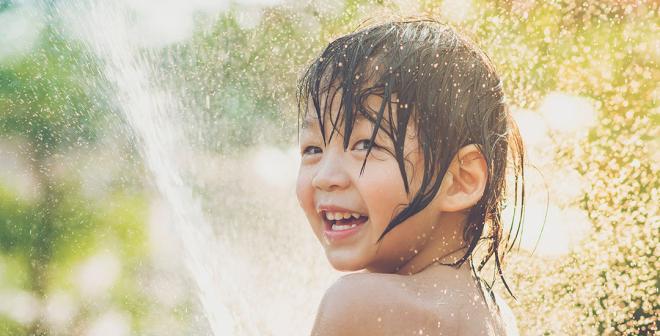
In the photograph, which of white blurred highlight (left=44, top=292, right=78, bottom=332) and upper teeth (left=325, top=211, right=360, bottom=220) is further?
white blurred highlight (left=44, top=292, right=78, bottom=332)

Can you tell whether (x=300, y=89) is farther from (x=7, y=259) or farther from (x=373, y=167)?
(x=7, y=259)

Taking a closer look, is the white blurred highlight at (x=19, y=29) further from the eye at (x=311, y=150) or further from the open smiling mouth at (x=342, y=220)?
the open smiling mouth at (x=342, y=220)

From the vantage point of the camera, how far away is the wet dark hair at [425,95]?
204cm

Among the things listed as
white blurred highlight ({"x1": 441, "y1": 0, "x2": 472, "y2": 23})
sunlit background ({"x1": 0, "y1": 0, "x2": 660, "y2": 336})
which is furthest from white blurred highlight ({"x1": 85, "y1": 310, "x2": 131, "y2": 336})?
white blurred highlight ({"x1": 441, "y1": 0, "x2": 472, "y2": 23})

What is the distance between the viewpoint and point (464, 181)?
2.13m

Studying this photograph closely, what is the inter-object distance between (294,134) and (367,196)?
12.7ft

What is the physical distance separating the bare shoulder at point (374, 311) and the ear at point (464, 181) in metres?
0.32

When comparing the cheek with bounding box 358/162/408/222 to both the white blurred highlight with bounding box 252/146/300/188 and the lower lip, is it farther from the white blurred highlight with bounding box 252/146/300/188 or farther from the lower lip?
the white blurred highlight with bounding box 252/146/300/188

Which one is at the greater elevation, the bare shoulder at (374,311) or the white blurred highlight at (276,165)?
the white blurred highlight at (276,165)

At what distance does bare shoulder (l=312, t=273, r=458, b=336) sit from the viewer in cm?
184

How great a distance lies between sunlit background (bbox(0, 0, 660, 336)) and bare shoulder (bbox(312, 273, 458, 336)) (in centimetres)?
133

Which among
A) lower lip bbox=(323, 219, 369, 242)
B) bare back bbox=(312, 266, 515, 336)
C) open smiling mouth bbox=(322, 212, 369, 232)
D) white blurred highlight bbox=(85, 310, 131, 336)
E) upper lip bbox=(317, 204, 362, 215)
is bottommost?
bare back bbox=(312, 266, 515, 336)

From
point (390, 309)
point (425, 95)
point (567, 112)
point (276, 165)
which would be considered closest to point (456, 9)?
point (567, 112)

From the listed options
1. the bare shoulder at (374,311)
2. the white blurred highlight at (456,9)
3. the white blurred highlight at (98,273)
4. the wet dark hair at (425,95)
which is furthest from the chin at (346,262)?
the white blurred highlight at (98,273)
